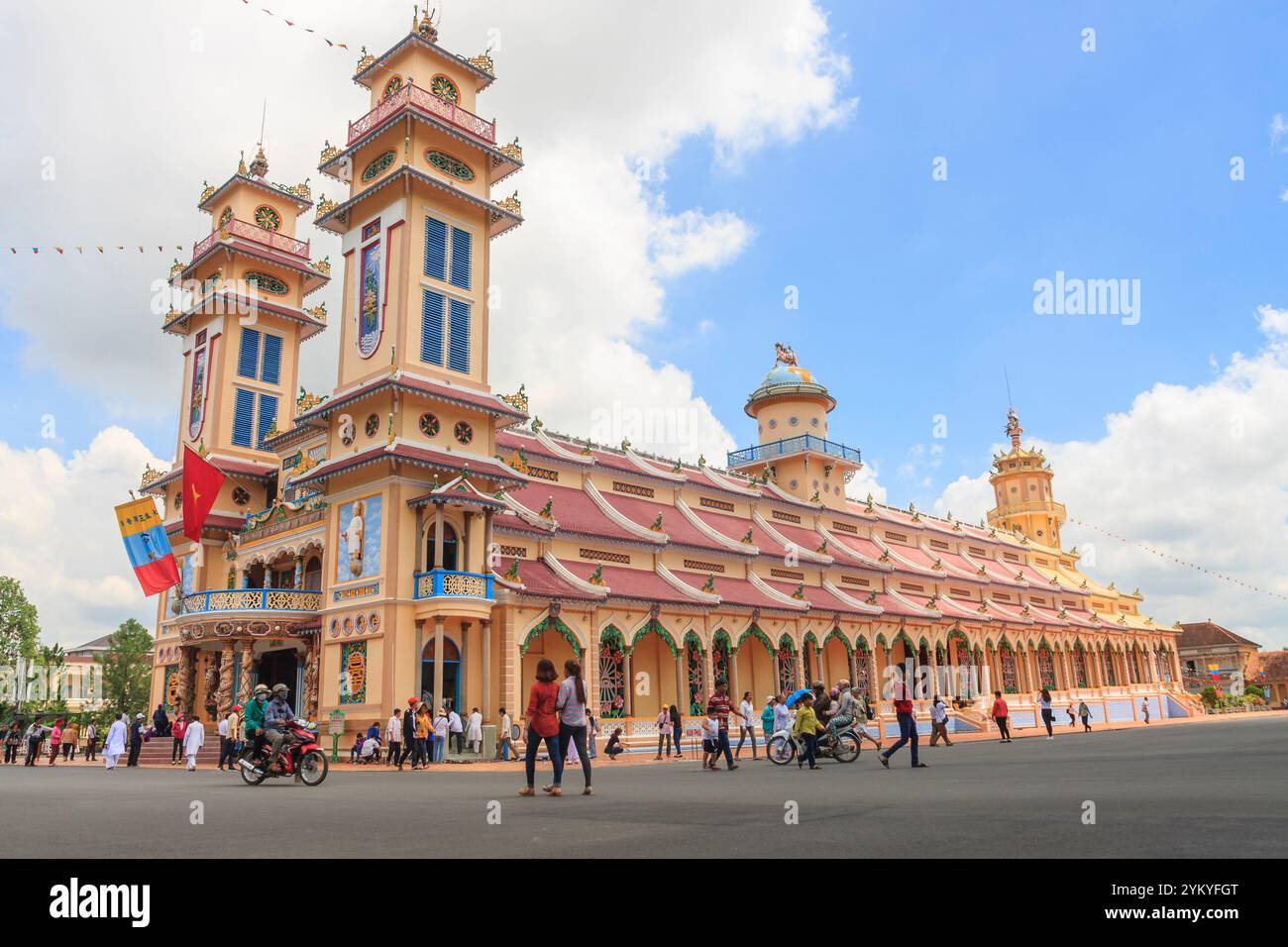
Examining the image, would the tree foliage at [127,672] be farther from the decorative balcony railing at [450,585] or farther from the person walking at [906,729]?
the person walking at [906,729]

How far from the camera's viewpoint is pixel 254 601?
95.8ft

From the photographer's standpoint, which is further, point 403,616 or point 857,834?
point 403,616

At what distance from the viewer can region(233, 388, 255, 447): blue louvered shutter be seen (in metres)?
37.8

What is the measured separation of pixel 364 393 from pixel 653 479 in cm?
1628

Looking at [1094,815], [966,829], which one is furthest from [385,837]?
[1094,815]

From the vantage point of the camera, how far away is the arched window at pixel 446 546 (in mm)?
28183

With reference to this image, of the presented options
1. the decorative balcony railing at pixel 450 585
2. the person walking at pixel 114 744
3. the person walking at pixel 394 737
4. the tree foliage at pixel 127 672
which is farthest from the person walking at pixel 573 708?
the tree foliage at pixel 127 672

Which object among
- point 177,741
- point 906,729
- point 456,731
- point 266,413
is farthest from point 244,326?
point 906,729

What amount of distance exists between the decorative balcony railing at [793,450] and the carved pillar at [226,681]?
98.4 feet

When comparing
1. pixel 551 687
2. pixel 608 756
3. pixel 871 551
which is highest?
pixel 871 551

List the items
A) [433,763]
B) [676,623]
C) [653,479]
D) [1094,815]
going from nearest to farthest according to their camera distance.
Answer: [1094,815]
[433,763]
[676,623]
[653,479]

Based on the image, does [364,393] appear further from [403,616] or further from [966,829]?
[966,829]

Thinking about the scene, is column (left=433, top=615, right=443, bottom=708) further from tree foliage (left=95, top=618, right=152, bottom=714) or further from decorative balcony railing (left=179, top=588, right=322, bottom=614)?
tree foliage (left=95, top=618, right=152, bottom=714)
